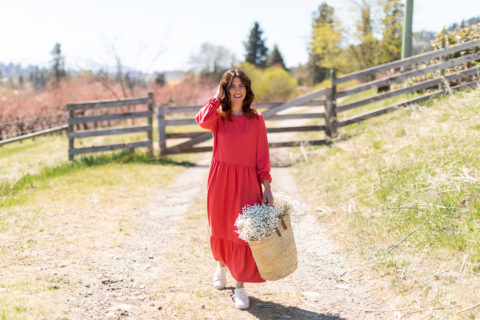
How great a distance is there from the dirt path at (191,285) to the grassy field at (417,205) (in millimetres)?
345

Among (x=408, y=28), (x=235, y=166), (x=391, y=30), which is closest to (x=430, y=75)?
(x=408, y=28)

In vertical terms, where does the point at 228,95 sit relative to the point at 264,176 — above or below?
above

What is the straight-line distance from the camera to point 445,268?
3.37m

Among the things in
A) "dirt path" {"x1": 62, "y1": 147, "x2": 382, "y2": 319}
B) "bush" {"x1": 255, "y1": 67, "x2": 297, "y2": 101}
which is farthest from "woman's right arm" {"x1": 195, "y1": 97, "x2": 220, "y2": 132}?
"bush" {"x1": 255, "y1": 67, "x2": 297, "y2": 101}

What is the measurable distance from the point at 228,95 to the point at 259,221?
43.1 inches

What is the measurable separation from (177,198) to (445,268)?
4655 millimetres

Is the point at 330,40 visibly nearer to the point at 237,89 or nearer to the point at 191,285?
the point at 237,89

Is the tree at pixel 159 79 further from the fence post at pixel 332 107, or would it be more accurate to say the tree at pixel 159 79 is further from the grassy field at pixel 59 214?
the grassy field at pixel 59 214

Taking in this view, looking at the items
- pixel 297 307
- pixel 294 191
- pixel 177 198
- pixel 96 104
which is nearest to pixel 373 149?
pixel 294 191

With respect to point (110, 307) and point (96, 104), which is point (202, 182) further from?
point (110, 307)

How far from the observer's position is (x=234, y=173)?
11.1 feet

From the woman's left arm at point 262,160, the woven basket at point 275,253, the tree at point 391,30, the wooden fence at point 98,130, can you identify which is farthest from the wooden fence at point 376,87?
the tree at point 391,30

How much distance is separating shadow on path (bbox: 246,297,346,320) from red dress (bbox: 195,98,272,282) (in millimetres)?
362

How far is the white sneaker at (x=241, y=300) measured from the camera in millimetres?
3311
